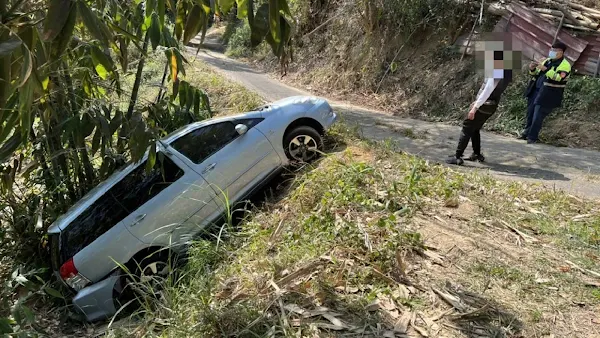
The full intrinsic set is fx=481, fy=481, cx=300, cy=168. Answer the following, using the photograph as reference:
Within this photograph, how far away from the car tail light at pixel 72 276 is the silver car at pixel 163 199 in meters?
0.01

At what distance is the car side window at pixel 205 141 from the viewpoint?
235 inches

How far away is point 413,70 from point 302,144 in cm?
765

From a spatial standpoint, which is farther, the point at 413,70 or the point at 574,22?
the point at 413,70

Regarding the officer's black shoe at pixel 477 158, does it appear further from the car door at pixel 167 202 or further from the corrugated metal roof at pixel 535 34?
the car door at pixel 167 202

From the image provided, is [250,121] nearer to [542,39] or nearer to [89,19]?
[89,19]

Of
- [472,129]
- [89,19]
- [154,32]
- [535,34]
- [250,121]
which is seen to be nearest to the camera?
[89,19]

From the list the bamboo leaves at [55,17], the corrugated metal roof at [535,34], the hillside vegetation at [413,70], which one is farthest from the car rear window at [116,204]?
the corrugated metal roof at [535,34]

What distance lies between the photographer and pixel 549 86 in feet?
26.5

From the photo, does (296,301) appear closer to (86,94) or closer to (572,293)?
(572,293)

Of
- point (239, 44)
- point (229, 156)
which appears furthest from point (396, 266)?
point (239, 44)

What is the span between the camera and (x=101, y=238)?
535 cm

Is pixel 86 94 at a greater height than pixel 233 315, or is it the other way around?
pixel 86 94

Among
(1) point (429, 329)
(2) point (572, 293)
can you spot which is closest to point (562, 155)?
(2) point (572, 293)

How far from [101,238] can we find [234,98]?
18.4ft
